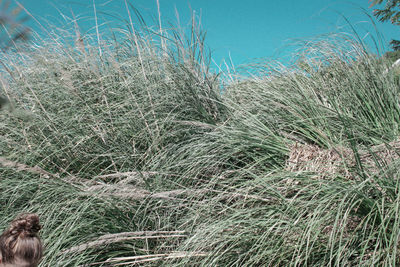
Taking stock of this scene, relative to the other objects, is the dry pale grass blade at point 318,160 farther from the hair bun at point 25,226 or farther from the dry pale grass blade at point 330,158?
the hair bun at point 25,226

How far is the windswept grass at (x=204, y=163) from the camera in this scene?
210 cm

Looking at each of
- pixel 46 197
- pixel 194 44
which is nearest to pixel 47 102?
pixel 46 197

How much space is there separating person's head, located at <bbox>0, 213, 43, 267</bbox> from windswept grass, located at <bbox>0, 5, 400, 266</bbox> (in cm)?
52

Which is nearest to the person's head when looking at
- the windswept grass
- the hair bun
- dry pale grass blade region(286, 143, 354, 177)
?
the hair bun

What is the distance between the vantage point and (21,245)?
4.26ft

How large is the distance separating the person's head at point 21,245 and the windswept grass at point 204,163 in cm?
52

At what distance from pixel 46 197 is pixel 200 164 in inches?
45.3

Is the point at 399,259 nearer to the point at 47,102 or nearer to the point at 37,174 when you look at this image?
the point at 37,174

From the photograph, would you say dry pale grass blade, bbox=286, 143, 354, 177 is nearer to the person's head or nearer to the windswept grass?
the windswept grass

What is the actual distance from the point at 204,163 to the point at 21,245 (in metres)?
1.68

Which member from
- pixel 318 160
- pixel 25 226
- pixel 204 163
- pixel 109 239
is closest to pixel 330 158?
pixel 318 160

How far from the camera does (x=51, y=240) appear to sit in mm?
2496

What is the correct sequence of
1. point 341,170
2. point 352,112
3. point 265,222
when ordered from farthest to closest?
point 352,112 < point 341,170 < point 265,222

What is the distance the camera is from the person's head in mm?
1291
